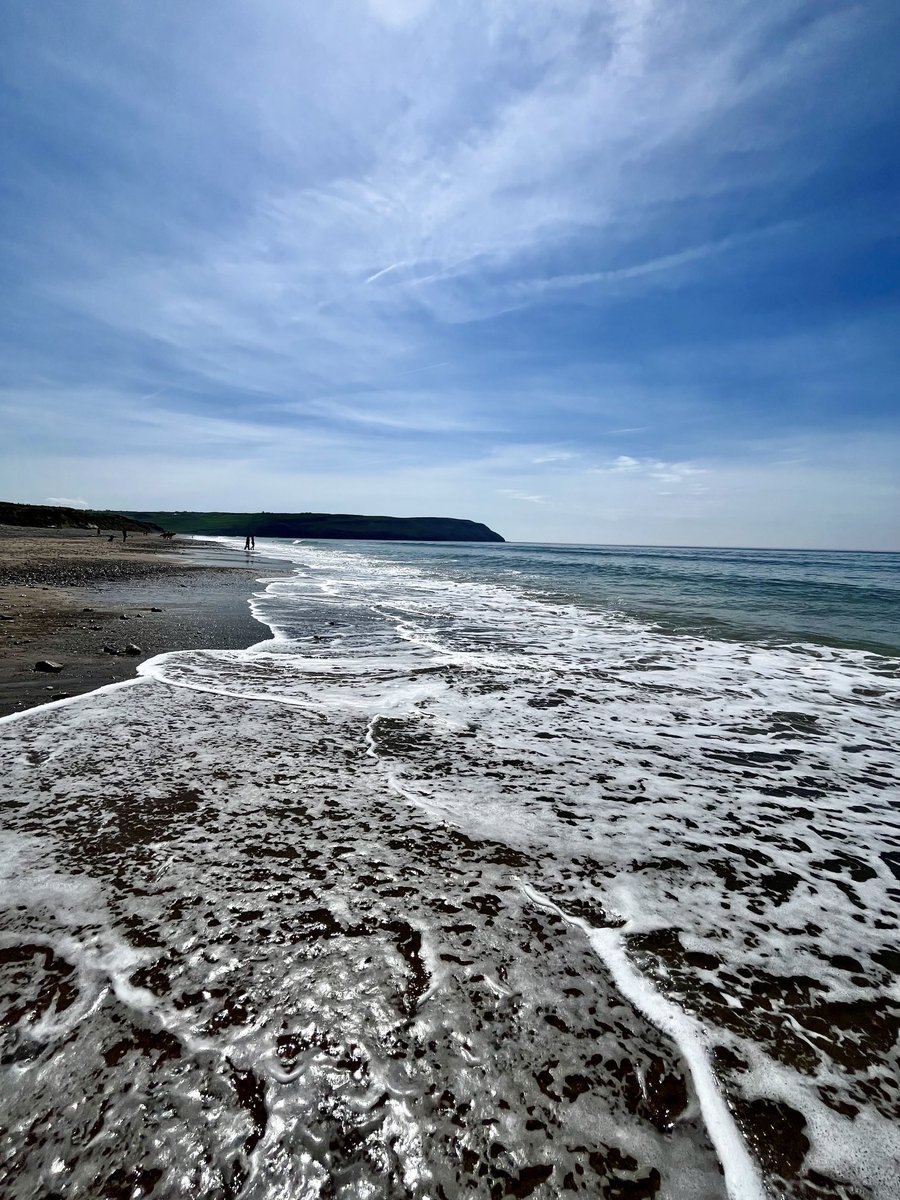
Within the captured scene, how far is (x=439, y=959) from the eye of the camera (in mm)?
2398

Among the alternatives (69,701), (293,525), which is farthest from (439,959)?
(293,525)

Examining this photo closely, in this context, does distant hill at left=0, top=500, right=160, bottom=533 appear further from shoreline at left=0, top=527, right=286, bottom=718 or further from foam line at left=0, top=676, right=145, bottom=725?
foam line at left=0, top=676, right=145, bottom=725

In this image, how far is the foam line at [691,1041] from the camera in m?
1.65

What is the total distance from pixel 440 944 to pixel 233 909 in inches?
40.7

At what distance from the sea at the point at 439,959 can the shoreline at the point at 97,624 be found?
128 cm

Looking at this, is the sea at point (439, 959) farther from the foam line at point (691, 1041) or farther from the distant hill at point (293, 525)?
the distant hill at point (293, 525)

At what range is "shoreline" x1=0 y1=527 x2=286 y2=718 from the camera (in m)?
6.42

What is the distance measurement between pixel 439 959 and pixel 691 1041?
1.05 meters

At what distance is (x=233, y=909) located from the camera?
8.55 feet

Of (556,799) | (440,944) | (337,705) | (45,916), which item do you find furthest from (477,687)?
(45,916)

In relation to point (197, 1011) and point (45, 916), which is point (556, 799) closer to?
point (197, 1011)

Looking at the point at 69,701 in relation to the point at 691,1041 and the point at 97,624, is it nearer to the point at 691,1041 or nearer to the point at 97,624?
the point at 97,624

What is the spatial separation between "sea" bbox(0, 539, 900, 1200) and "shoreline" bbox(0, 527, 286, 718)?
4.20 feet

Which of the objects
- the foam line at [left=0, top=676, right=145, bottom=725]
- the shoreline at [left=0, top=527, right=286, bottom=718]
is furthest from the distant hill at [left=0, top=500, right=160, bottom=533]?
the foam line at [left=0, top=676, right=145, bottom=725]
